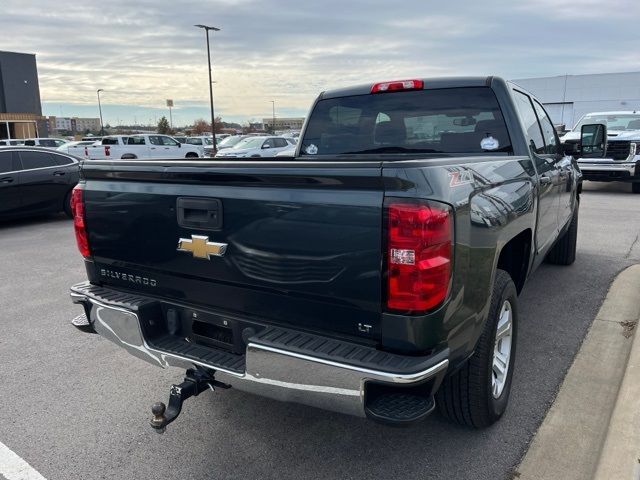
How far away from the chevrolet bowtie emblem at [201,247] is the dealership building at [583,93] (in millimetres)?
49850

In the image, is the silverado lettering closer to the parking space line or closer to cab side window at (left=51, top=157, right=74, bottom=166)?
the parking space line

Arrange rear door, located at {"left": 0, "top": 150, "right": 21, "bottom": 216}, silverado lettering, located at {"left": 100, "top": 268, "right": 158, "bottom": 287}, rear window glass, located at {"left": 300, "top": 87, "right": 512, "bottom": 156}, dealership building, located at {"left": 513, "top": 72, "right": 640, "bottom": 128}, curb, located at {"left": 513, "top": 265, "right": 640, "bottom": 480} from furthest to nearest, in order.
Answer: dealership building, located at {"left": 513, "top": 72, "right": 640, "bottom": 128} < rear door, located at {"left": 0, "top": 150, "right": 21, "bottom": 216} < rear window glass, located at {"left": 300, "top": 87, "right": 512, "bottom": 156} < silverado lettering, located at {"left": 100, "top": 268, "right": 158, "bottom": 287} < curb, located at {"left": 513, "top": 265, "right": 640, "bottom": 480}

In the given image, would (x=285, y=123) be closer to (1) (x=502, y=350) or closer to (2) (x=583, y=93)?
(2) (x=583, y=93)

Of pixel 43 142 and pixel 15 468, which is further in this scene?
pixel 43 142

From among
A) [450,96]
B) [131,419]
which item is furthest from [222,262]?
[450,96]

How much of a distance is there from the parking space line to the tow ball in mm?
766

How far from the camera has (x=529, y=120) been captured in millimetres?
4270

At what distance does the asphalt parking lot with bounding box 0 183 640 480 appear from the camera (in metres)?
2.72

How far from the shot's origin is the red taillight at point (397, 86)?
3.97 m

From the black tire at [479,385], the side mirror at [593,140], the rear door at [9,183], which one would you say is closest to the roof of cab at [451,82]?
the black tire at [479,385]

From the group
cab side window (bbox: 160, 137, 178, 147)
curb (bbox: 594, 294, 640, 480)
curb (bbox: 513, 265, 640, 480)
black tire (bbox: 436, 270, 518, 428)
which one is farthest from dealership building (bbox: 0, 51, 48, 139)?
curb (bbox: 594, 294, 640, 480)

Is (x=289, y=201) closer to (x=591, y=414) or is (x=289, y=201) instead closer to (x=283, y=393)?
(x=283, y=393)

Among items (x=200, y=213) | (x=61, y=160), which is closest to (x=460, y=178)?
(x=200, y=213)

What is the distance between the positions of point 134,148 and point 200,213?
25021mm
